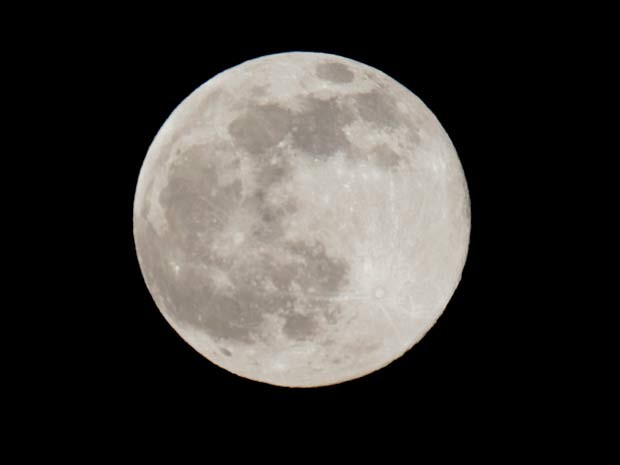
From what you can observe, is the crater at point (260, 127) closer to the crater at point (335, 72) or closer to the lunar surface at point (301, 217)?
the lunar surface at point (301, 217)

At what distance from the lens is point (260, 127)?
4160 millimetres

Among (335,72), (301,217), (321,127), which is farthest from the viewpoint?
(335,72)

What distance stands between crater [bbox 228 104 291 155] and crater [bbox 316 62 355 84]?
428 millimetres

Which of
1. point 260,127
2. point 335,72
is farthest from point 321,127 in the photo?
point 335,72

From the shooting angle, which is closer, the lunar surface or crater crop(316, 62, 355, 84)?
the lunar surface

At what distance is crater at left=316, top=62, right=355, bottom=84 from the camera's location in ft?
14.5

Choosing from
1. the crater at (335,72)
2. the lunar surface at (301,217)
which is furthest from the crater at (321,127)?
the crater at (335,72)

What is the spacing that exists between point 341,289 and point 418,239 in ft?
1.83

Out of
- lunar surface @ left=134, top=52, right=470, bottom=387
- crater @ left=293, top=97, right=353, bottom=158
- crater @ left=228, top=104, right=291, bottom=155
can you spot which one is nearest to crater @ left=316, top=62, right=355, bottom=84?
lunar surface @ left=134, top=52, right=470, bottom=387

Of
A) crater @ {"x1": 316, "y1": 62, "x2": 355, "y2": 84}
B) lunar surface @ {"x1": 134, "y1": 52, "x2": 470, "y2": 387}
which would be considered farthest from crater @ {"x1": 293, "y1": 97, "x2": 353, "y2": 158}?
crater @ {"x1": 316, "y1": 62, "x2": 355, "y2": 84}

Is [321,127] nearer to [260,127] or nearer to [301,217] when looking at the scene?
[260,127]

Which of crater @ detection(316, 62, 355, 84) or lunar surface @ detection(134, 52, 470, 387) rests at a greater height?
crater @ detection(316, 62, 355, 84)

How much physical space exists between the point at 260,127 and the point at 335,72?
685 mm

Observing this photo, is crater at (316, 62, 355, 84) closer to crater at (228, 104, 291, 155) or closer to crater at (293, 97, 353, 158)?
crater at (293, 97, 353, 158)
